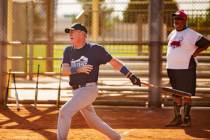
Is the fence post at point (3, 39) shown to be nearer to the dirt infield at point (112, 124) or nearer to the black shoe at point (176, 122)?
the dirt infield at point (112, 124)

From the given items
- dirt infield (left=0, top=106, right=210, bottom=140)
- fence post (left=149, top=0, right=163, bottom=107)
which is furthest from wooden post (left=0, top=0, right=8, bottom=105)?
fence post (left=149, top=0, right=163, bottom=107)

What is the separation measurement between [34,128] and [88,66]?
8.53 ft

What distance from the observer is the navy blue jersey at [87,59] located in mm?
6762

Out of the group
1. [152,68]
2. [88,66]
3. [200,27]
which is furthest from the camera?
[200,27]

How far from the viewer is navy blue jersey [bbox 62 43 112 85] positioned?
266 inches

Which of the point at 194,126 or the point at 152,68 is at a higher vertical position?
the point at 152,68

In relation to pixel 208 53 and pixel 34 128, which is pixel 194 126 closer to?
pixel 34 128

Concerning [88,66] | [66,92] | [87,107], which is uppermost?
[88,66]

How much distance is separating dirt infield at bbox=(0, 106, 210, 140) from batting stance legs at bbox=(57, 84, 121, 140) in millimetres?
1199

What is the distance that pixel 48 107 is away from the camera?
11727mm

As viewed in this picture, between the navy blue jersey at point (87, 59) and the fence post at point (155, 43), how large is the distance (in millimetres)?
4602

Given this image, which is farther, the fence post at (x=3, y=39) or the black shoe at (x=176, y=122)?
the fence post at (x=3, y=39)

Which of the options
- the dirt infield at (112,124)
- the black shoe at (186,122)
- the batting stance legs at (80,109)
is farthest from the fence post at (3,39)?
the batting stance legs at (80,109)

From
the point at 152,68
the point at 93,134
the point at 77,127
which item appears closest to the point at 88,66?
the point at 93,134
